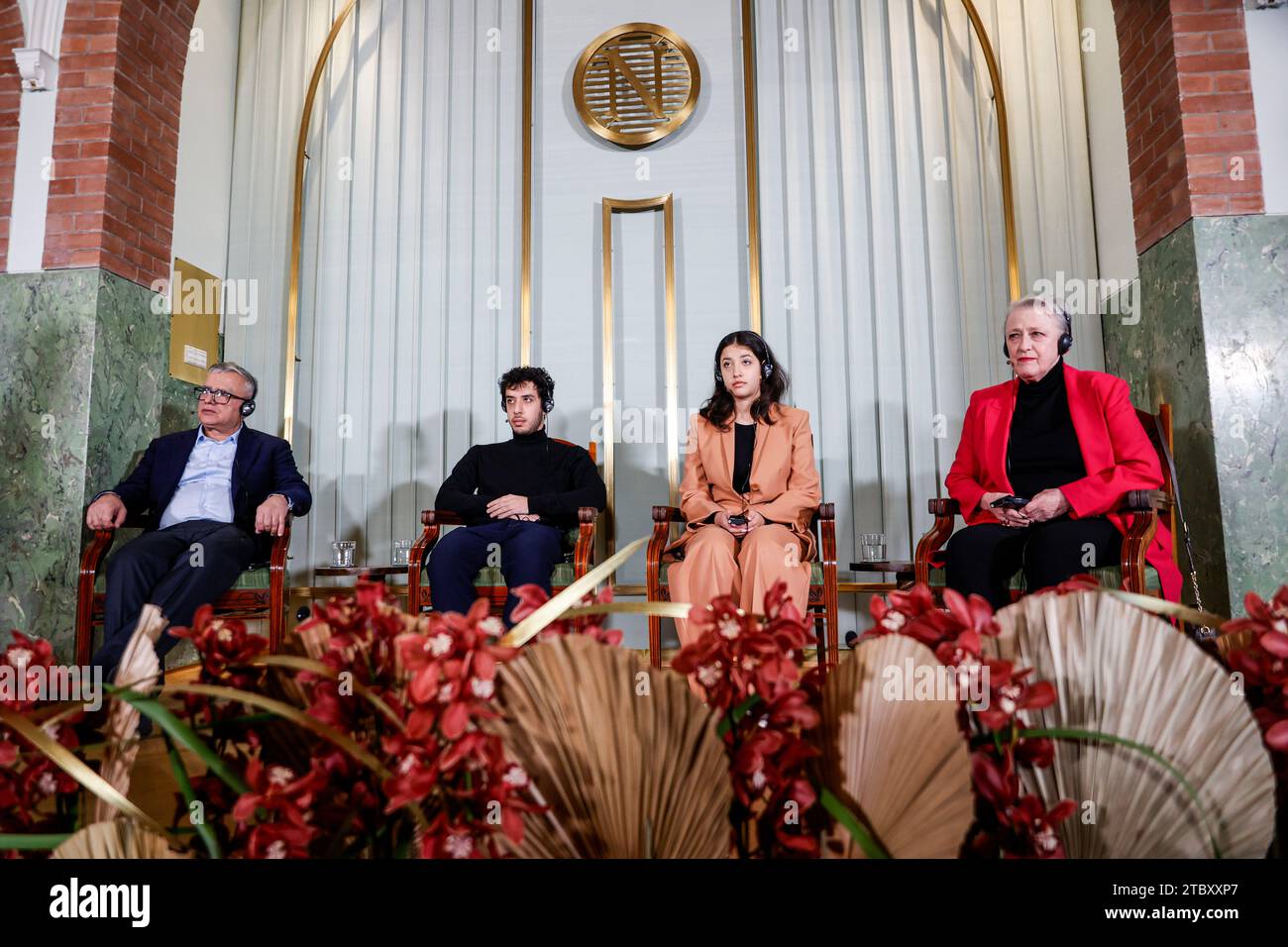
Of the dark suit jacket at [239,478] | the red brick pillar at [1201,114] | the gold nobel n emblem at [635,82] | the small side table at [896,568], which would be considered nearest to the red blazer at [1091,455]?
the small side table at [896,568]

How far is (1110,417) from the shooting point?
91.2 inches

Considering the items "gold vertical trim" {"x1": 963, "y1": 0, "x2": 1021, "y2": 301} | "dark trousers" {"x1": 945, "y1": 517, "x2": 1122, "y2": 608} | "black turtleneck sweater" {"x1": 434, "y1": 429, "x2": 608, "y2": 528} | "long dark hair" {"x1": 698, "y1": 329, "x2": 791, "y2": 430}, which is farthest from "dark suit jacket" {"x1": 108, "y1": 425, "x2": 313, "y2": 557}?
"gold vertical trim" {"x1": 963, "y1": 0, "x2": 1021, "y2": 301}

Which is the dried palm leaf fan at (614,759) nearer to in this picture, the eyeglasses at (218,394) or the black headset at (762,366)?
the black headset at (762,366)

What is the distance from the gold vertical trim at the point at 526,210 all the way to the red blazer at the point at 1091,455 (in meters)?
2.02

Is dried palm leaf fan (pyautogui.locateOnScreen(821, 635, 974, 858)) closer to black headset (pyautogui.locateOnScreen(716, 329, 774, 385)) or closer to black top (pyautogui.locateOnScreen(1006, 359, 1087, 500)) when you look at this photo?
black top (pyautogui.locateOnScreen(1006, 359, 1087, 500))

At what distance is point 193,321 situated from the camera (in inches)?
138

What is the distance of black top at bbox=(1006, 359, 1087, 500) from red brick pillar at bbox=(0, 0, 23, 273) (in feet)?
12.4

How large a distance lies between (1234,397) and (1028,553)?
3.44ft

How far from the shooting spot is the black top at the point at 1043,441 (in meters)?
2.38

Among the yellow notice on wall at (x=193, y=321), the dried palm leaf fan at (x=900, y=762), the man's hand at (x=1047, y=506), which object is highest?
the yellow notice on wall at (x=193, y=321)

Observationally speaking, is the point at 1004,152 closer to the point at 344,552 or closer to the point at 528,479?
the point at 528,479

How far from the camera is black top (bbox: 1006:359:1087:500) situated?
2.38 metres

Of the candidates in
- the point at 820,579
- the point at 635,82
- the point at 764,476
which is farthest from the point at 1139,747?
the point at 635,82

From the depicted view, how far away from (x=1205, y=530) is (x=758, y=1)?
9.91 ft
